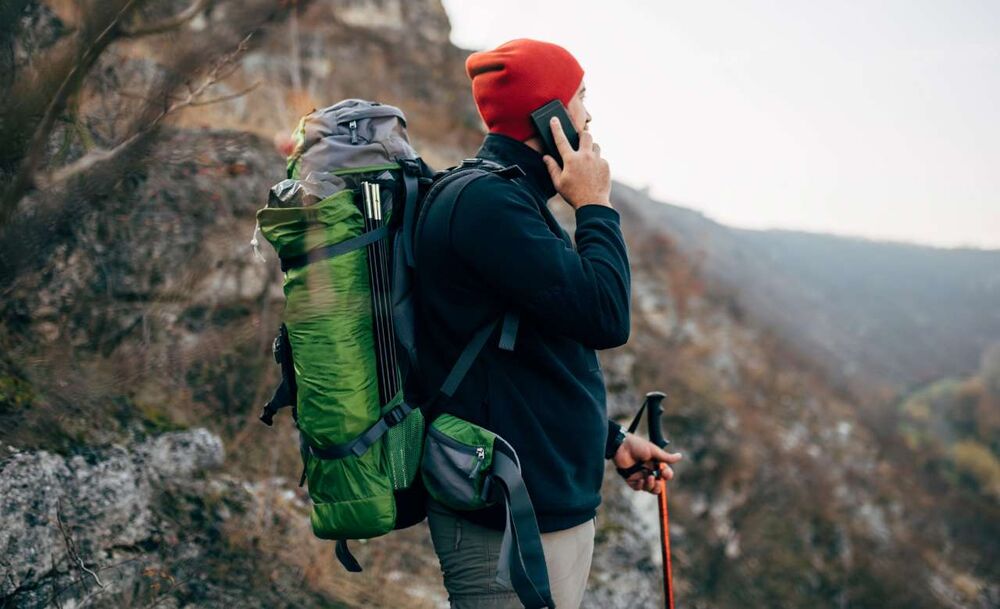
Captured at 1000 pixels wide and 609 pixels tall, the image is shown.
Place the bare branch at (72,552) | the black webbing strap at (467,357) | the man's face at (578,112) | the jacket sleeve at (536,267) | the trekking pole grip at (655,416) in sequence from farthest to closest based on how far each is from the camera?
the bare branch at (72,552) → the trekking pole grip at (655,416) → the man's face at (578,112) → the black webbing strap at (467,357) → the jacket sleeve at (536,267)

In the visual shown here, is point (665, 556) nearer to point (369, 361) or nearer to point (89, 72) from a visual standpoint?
point (369, 361)

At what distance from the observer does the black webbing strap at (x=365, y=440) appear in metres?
1.52

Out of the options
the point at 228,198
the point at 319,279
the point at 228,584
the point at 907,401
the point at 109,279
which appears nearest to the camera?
the point at 319,279

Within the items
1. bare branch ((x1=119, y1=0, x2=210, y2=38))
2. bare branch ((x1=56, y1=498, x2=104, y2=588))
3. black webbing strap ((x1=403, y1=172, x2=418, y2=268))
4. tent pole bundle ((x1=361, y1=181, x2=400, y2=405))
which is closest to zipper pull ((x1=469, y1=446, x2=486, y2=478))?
tent pole bundle ((x1=361, y1=181, x2=400, y2=405))

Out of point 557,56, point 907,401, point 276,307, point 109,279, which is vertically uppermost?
point 557,56

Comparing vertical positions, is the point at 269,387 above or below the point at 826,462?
above

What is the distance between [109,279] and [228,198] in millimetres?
2194

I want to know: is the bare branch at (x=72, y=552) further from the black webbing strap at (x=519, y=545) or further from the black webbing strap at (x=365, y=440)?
the black webbing strap at (x=519, y=545)

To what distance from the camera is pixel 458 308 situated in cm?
155

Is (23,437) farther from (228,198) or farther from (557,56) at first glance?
(228,198)

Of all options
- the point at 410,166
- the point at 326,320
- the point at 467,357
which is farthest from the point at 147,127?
the point at 467,357

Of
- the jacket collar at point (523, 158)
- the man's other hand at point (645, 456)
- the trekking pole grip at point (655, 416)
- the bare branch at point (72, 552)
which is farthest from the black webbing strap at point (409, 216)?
the bare branch at point (72, 552)

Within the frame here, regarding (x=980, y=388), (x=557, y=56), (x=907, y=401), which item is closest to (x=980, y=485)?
(x=907, y=401)

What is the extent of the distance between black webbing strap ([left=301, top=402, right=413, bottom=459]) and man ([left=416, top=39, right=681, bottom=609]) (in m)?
0.10
